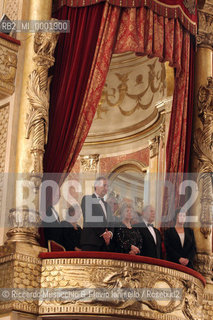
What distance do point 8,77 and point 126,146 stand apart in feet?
11.9

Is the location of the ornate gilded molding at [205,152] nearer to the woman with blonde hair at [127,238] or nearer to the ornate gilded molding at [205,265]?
the ornate gilded molding at [205,265]

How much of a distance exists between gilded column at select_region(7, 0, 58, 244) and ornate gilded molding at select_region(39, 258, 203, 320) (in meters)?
0.49

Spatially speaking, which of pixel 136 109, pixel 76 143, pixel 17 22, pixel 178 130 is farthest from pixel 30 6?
pixel 136 109

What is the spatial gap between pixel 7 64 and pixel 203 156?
286 centimetres

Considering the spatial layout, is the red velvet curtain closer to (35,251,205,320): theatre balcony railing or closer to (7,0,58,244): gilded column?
(7,0,58,244): gilded column

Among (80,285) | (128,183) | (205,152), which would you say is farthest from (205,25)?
(80,285)

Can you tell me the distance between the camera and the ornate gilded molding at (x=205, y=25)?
10.9 meters

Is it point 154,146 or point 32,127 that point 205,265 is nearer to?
point 154,146

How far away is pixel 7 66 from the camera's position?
929cm

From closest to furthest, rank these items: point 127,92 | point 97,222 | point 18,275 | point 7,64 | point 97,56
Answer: point 18,275 < point 97,222 < point 7,64 < point 97,56 < point 127,92

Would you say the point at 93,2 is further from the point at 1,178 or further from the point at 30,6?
the point at 1,178

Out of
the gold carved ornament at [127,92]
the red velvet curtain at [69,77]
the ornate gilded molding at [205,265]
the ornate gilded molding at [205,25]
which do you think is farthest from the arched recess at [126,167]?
the red velvet curtain at [69,77]

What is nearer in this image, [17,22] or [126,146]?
[17,22]

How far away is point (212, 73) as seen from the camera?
10805 mm
